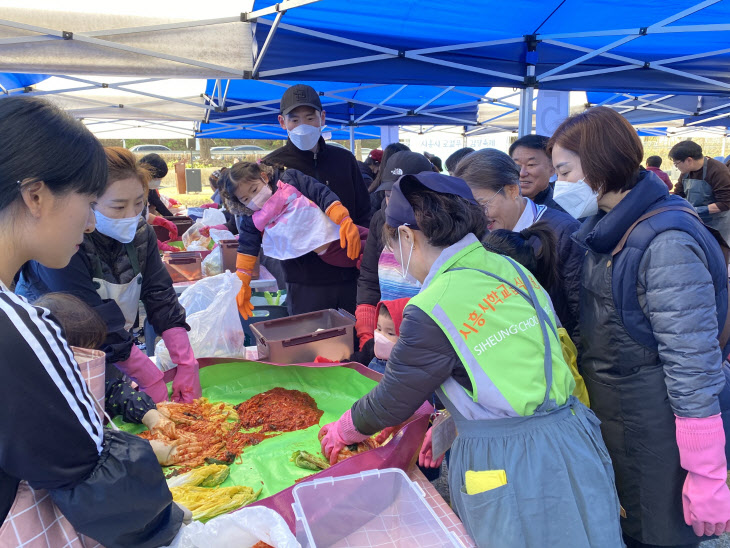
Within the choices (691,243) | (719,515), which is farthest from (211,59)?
(719,515)

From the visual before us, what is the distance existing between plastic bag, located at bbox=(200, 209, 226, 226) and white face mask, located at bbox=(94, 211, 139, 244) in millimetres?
4246

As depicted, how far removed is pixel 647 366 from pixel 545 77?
3.38 m

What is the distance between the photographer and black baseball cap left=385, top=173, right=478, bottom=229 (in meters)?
1.40

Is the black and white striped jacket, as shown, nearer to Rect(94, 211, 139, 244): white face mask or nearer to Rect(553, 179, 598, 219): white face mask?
Rect(94, 211, 139, 244): white face mask

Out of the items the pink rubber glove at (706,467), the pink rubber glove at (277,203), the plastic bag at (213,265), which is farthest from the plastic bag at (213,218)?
the pink rubber glove at (706,467)

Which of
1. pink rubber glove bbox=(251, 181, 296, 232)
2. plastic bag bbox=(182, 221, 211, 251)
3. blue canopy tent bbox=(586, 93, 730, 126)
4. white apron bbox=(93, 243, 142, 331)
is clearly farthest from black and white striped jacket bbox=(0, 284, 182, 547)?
blue canopy tent bbox=(586, 93, 730, 126)

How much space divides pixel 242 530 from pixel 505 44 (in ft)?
13.5

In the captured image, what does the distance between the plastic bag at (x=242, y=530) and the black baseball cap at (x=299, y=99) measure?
93.6 inches

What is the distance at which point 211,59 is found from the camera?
13.5ft

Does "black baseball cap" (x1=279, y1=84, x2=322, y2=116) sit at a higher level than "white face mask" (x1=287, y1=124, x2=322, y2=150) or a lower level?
higher

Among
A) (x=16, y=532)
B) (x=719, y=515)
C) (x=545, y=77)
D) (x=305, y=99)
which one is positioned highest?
(x=545, y=77)

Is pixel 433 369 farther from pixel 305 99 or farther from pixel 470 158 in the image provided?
pixel 305 99

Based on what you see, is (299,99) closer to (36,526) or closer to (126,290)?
(126,290)

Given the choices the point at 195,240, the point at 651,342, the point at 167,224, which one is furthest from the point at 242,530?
the point at 167,224
